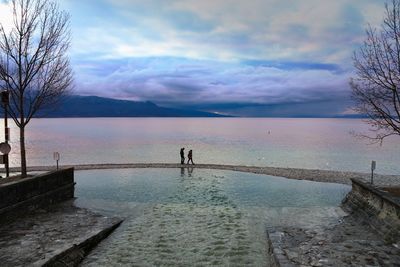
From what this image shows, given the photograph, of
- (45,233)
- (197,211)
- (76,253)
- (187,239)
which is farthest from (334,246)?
(45,233)

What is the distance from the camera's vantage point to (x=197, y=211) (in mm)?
19094

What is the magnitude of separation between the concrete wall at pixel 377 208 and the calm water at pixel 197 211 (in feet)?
4.17

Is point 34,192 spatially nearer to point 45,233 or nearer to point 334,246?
point 45,233

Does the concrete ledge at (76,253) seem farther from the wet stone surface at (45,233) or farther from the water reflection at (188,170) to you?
the water reflection at (188,170)

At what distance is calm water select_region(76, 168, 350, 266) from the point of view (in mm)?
12773

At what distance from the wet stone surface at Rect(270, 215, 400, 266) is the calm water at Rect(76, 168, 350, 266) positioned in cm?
87

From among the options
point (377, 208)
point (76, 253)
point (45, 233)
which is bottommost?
point (76, 253)

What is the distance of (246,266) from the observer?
11.8m

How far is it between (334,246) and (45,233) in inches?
406

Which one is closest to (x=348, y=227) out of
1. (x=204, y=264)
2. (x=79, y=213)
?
(x=204, y=264)

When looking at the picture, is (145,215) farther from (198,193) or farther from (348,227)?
(348,227)

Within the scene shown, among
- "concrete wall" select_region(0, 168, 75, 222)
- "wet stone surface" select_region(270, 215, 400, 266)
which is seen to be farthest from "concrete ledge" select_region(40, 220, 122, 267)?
"wet stone surface" select_region(270, 215, 400, 266)

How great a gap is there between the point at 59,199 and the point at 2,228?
240 inches

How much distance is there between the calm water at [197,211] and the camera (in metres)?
12.8
